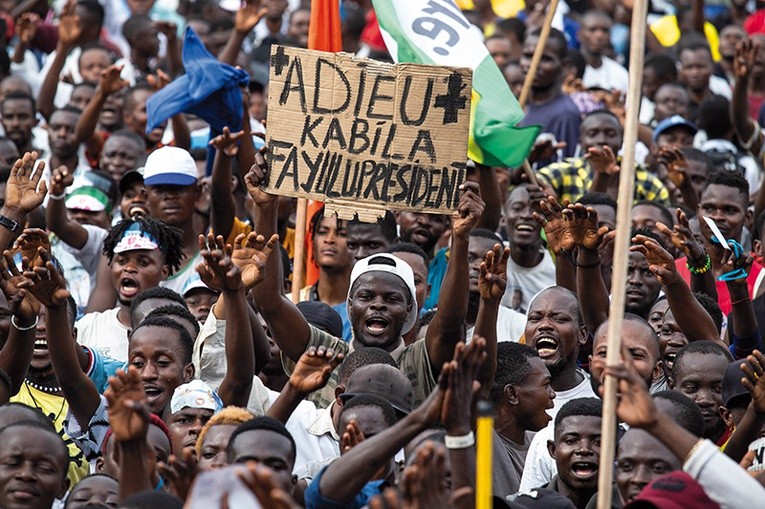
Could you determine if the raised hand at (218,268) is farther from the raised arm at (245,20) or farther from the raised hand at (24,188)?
the raised arm at (245,20)

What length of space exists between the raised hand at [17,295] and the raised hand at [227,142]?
153cm

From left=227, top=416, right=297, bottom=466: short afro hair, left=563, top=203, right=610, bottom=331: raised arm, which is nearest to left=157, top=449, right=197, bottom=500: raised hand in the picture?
left=227, top=416, right=297, bottom=466: short afro hair

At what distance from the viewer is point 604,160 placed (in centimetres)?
994

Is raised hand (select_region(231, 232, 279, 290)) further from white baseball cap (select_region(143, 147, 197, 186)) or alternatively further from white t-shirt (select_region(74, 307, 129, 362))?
white baseball cap (select_region(143, 147, 197, 186))

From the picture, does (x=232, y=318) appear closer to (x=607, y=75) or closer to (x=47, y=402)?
(x=47, y=402)

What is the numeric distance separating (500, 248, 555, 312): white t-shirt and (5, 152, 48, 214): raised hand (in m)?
2.94

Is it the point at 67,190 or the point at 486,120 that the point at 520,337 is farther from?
the point at 67,190

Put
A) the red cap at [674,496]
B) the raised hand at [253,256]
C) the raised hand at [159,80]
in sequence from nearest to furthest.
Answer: the red cap at [674,496]
the raised hand at [253,256]
the raised hand at [159,80]

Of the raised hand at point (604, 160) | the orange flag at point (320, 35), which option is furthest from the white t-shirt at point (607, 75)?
the orange flag at point (320, 35)

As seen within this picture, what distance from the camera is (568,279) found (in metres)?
8.57

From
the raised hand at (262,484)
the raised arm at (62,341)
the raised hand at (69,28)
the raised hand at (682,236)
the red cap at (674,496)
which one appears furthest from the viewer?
the raised hand at (69,28)

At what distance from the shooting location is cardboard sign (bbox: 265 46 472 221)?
767 centimetres

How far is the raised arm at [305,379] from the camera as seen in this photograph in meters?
6.66

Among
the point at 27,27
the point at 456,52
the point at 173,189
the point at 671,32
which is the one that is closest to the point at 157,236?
the point at 173,189
